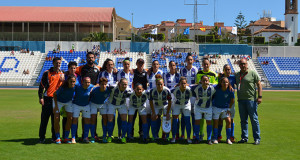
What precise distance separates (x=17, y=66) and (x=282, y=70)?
35509mm

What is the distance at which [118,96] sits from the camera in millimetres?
8477

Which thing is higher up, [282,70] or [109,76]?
[109,76]

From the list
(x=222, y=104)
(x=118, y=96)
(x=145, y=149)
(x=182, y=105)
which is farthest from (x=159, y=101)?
(x=222, y=104)

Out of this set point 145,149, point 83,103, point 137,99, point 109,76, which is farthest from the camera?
point 109,76

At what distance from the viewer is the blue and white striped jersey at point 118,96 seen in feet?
27.8

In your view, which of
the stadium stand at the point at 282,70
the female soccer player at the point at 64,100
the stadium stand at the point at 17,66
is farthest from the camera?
the stadium stand at the point at 282,70

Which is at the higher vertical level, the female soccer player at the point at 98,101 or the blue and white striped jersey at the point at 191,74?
the blue and white striped jersey at the point at 191,74

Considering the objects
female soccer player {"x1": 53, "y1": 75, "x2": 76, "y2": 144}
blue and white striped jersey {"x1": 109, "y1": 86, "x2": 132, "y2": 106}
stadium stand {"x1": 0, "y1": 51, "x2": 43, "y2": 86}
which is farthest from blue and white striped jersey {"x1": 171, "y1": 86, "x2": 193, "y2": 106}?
stadium stand {"x1": 0, "y1": 51, "x2": 43, "y2": 86}

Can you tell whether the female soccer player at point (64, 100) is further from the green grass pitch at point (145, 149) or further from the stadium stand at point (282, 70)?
the stadium stand at point (282, 70)

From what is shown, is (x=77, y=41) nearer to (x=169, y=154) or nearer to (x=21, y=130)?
(x=21, y=130)

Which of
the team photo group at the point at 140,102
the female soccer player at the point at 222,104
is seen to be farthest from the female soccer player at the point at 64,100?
the female soccer player at the point at 222,104

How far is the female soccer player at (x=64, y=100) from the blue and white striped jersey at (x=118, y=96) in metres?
0.93

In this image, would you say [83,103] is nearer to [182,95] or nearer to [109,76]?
[109,76]

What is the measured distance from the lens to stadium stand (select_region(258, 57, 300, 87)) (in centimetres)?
4450
